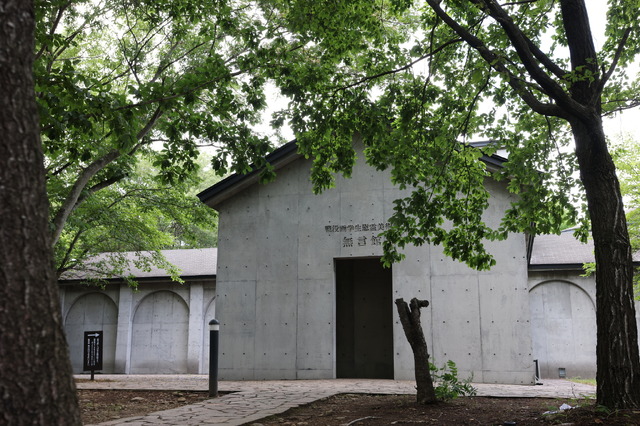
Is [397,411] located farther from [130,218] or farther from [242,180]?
[130,218]

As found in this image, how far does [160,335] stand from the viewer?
21906 mm

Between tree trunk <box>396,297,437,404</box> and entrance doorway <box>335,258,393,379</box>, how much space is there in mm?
7557

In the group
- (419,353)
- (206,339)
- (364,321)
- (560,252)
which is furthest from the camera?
(206,339)

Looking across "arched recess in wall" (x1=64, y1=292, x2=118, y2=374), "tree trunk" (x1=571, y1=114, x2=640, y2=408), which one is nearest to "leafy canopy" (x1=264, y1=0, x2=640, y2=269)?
"tree trunk" (x1=571, y1=114, x2=640, y2=408)

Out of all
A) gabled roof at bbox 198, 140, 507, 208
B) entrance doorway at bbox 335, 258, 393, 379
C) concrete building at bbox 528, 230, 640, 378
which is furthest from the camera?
concrete building at bbox 528, 230, 640, 378

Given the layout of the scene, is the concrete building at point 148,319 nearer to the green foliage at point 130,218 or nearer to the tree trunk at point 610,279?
the green foliage at point 130,218

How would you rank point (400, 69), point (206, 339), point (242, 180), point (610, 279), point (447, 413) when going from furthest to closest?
1. point (206, 339)
2. point (242, 180)
3. point (400, 69)
4. point (447, 413)
5. point (610, 279)

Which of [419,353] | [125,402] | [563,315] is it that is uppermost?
[563,315]

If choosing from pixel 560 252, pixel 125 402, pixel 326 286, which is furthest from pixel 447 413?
pixel 560 252

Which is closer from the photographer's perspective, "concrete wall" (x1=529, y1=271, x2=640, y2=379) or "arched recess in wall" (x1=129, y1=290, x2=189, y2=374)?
"concrete wall" (x1=529, y1=271, x2=640, y2=379)

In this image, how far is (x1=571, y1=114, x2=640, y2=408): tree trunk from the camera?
6070mm

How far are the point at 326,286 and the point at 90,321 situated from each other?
12.8 m

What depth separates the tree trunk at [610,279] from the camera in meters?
6.07

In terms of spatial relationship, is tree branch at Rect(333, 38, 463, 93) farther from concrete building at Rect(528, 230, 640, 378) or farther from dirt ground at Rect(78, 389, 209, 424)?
concrete building at Rect(528, 230, 640, 378)
